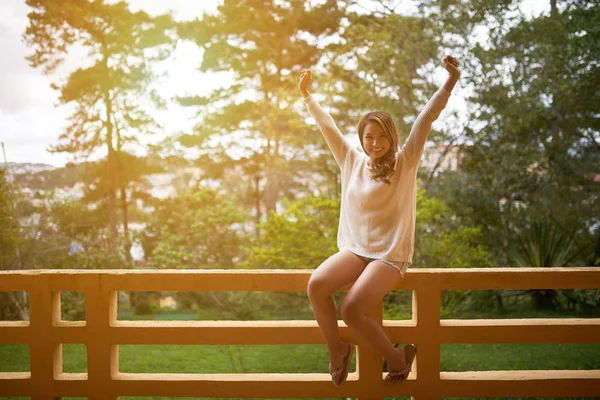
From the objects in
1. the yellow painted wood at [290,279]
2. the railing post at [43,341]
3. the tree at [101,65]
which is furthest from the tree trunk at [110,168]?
the yellow painted wood at [290,279]

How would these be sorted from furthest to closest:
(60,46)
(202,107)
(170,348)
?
(202,107), (60,46), (170,348)

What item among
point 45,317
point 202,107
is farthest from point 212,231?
point 45,317

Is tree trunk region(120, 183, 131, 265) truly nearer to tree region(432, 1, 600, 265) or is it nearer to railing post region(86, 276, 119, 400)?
tree region(432, 1, 600, 265)

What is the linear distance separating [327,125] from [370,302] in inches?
30.4

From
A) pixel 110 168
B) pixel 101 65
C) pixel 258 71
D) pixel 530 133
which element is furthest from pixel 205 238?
pixel 530 133

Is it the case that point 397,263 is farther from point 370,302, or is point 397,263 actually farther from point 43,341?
point 43,341

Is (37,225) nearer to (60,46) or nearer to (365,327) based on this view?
(60,46)

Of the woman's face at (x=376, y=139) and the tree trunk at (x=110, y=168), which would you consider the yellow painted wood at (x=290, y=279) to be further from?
the tree trunk at (x=110, y=168)

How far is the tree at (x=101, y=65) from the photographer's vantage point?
10352mm

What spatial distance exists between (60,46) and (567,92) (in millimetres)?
8853

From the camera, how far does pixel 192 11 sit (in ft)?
38.3

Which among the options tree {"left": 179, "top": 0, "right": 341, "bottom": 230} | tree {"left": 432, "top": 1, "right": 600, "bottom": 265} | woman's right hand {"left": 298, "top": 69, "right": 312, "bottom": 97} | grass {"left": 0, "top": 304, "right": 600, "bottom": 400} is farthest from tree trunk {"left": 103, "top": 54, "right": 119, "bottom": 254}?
woman's right hand {"left": 298, "top": 69, "right": 312, "bottom": 97}

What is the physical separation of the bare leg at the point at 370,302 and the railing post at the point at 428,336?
175 millimetres

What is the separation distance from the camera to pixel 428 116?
7.07 ft
